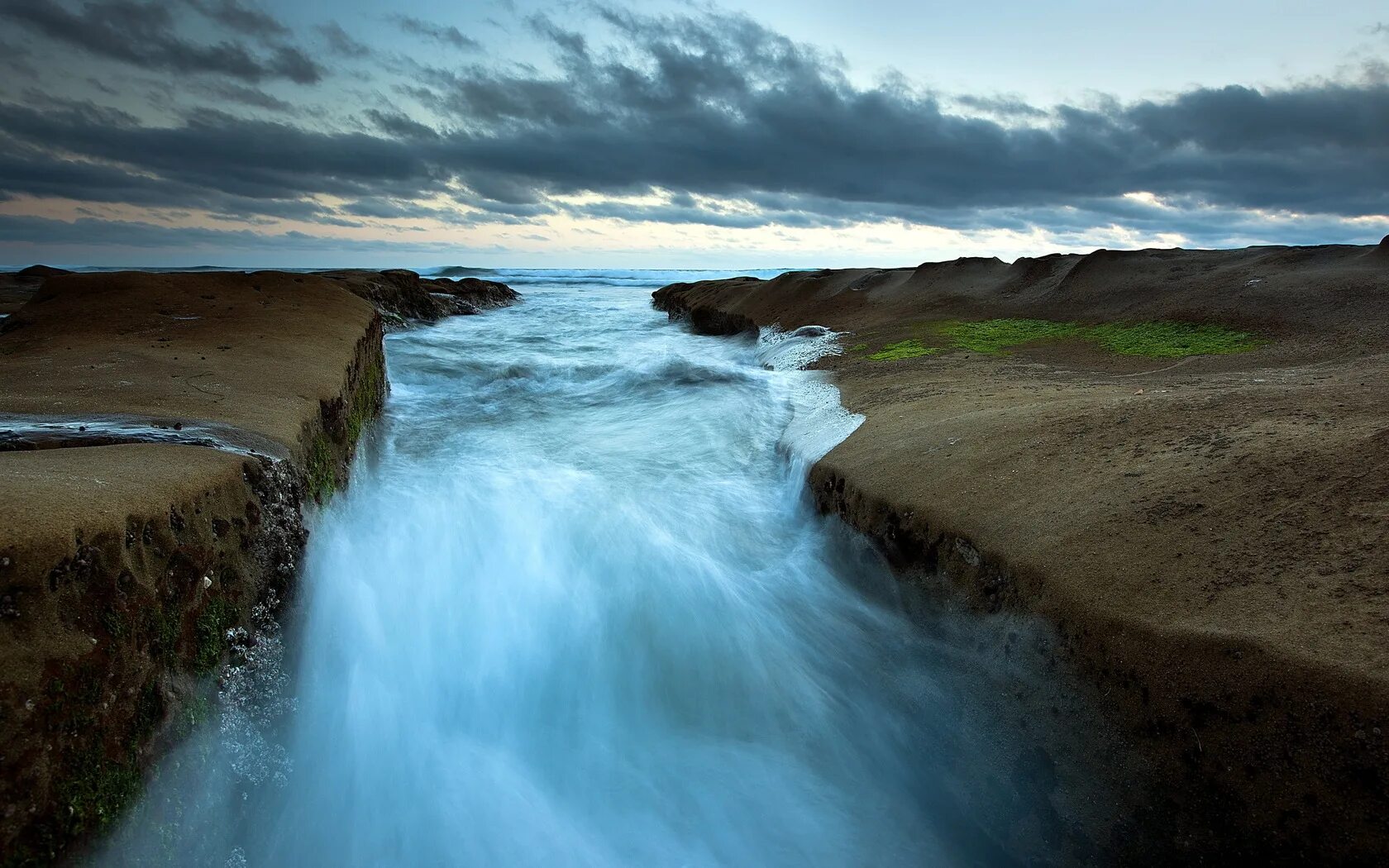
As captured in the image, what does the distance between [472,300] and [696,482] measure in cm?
2326

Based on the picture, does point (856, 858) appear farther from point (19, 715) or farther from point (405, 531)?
point (405, 531)

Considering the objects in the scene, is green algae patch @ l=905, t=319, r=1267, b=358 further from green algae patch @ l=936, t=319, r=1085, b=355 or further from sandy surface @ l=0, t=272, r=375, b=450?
sandy surface @ l=0, t=272, r=375, b=450

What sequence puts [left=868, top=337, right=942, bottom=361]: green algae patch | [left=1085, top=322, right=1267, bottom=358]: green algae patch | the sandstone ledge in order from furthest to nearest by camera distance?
[left=868, top=337, right=942, bottom=361]: green algae patch < [left=1085, top=322, right=1267, bottom=358]: green algae patch < the sandstone ledge

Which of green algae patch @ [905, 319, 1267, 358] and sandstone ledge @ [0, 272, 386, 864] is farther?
green algae patch @ [905, 319, 1267, 358]

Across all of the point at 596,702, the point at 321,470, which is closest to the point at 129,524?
the point at 321,470

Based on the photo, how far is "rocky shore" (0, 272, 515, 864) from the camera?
2029 millimetres

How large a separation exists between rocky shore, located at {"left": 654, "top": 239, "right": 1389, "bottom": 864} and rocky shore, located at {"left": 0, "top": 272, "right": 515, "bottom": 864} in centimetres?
351

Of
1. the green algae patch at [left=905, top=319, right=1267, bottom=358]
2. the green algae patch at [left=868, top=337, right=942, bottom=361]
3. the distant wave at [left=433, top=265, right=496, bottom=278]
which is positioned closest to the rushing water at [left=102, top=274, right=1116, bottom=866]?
the green algae patch at [left=868, top=337, right=942, bottom=361]

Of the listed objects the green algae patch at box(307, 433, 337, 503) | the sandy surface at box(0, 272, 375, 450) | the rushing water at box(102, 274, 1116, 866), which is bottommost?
the rushing water at box(102, 274, 1116, 866)

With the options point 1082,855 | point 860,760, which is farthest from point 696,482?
point 1082,855

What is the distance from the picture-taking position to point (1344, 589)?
2.38 meters

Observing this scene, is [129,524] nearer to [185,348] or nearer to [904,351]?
[185,348]

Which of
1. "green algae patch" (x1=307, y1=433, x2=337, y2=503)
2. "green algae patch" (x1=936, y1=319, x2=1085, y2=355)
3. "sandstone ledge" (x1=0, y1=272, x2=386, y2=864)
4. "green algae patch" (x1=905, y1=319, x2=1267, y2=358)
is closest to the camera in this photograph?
"sandstone ledge" (x1=0, y1=272, x2=386, y2=864)

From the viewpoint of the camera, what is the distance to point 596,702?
4203 millimetres
